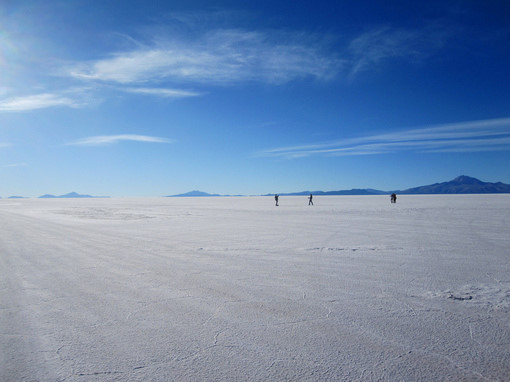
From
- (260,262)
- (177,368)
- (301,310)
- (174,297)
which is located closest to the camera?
(177,368)

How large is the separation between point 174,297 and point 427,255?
6129 millimetres

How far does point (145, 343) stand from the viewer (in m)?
3.15

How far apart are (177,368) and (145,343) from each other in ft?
2.09

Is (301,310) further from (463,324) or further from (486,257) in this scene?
(486,257)

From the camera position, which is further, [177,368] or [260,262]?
[260,262]

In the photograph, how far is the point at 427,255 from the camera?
7367mm

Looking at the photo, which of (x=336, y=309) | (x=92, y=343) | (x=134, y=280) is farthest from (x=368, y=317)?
(x=134, y=280)

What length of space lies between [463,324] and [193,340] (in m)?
3.10

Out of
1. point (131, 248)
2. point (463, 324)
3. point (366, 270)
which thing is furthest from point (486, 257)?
point (131, 248)

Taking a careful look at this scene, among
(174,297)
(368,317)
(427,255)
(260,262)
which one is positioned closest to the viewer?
(368,317)

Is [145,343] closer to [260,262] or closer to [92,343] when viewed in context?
[92,343]

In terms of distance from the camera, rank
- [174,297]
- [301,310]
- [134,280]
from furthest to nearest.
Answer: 1. [134,280]
2. [174,297]
3. [301,310]

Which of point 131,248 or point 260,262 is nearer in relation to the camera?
point 260,262

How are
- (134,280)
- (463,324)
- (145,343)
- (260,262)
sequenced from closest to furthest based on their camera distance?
(145,343) → (463,324) → (134,280) → (260,262)
